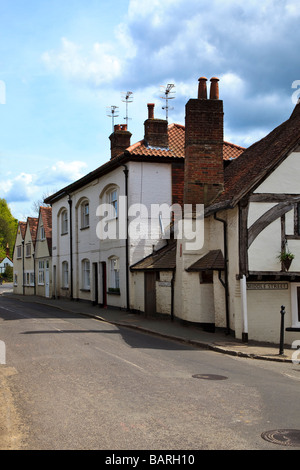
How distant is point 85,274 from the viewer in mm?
30547

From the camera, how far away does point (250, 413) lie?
6980 millimetres

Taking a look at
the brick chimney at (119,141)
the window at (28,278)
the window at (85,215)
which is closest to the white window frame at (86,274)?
the window at (85,215)

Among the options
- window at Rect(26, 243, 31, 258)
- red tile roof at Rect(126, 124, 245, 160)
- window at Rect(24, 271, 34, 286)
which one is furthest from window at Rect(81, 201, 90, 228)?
window at Rect(26, 243, 31, 258)

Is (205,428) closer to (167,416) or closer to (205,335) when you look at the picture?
(167,416)

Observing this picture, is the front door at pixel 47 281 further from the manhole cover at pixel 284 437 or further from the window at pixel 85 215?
the manhole cover at pixel 284 437

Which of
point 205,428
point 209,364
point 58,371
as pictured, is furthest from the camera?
point 209,364

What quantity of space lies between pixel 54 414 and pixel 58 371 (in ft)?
10.0

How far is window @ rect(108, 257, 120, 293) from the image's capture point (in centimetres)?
2486

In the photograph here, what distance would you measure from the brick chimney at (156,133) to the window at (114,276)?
235 inches

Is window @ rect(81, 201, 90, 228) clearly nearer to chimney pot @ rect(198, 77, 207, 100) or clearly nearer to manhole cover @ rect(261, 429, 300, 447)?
chimney pot @ rect(198, 77, 207, 100)

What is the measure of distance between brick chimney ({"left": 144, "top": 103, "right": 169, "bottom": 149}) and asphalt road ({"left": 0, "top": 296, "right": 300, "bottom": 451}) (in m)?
12.7

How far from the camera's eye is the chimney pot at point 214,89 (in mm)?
18922

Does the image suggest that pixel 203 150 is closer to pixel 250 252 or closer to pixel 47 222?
pixel 250 252
